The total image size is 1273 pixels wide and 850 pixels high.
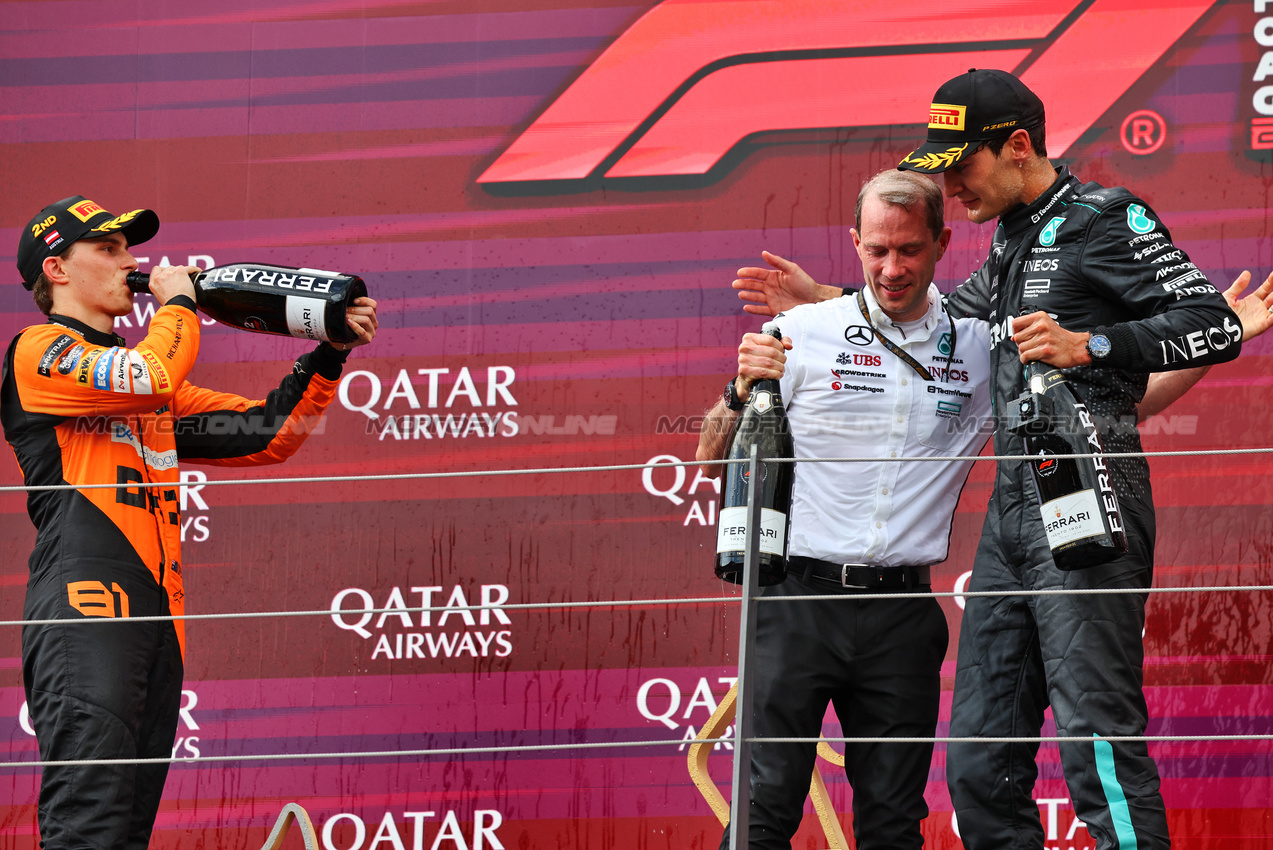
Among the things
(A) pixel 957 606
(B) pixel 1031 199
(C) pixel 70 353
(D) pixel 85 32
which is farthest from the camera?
(D) pixel 85 32

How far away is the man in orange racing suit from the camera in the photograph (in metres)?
1.83

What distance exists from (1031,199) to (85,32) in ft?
6.96

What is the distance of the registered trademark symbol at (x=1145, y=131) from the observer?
252cm

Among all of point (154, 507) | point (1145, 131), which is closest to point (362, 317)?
point (154, 507)

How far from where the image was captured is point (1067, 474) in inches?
62.6

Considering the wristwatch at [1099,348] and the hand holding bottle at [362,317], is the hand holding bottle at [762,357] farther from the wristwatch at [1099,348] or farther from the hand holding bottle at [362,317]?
the hand holding bottle at [362,317]

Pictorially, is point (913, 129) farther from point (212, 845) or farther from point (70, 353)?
point (212, 845)

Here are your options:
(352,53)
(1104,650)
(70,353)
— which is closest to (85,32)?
(352,53)

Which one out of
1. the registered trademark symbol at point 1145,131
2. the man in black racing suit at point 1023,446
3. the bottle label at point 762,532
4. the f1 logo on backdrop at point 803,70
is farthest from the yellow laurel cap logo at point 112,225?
the registered trademark symbol at point 1145,131

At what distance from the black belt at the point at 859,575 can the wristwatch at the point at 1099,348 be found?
1.19 ft

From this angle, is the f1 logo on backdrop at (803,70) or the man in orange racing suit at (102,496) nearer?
the man in orange racing suit at (102,496)

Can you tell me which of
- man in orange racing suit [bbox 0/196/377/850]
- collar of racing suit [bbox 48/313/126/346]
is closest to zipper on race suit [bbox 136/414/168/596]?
man in orange racing suit [bbox 0/196/377/850]

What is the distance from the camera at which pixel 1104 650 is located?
1.58 metres

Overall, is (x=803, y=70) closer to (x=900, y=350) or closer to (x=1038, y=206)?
(x=1038, y=206)
